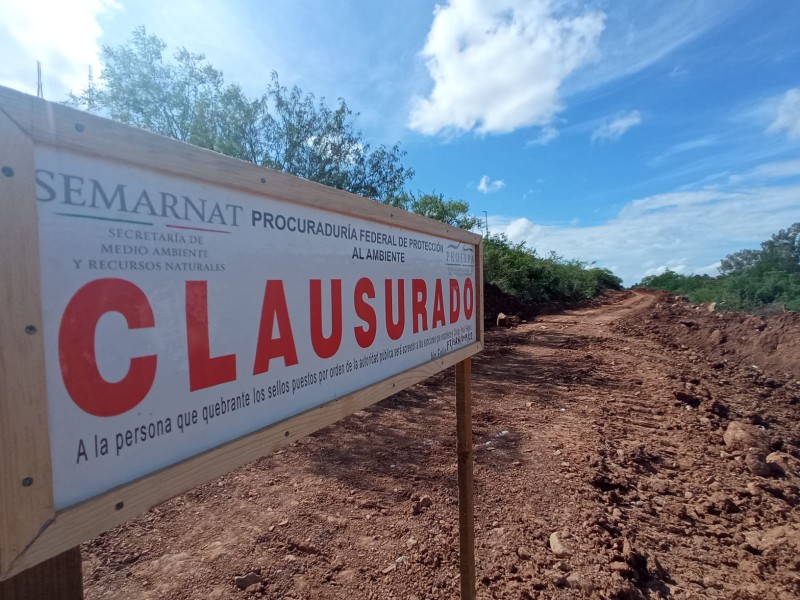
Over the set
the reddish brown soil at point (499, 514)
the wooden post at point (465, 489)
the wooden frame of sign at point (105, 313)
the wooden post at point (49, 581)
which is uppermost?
the wooden frame of sign at point (105, 313)

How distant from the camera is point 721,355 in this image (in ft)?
33.1

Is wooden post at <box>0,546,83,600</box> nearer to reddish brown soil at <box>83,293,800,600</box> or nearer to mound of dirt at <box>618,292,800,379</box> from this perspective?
reddish brown soil at <box>83,293,800,600</box>

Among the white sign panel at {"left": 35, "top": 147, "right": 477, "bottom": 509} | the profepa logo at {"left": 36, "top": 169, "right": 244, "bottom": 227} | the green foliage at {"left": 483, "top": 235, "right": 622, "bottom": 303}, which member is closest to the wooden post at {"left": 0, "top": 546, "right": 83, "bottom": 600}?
the white sign panel at {"left": 35, "top": 147, "right": 477, "bottom": 509}

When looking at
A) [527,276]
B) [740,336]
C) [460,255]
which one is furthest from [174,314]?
[527,276]

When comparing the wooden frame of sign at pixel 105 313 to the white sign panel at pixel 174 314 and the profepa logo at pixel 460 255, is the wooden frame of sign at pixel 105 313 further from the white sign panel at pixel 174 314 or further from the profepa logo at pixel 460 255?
the profepa logo at pixel 460 255

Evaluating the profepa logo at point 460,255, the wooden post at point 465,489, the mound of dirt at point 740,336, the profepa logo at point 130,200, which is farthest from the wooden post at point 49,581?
the mound of dirt at point 740,336

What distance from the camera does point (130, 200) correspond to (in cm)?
85

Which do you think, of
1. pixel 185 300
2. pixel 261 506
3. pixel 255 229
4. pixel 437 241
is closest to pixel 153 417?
pixel 185 300

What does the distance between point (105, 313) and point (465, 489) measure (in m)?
1.78

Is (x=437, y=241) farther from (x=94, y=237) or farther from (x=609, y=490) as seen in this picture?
(x=609, y=490)

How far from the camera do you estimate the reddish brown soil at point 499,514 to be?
2594 mm

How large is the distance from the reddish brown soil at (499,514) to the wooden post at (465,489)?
513 millimetres

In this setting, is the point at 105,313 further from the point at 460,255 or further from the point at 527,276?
the point at 527,276

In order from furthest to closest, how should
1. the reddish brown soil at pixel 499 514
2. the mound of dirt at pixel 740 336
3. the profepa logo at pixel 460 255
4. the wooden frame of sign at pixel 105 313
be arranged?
the mound of dirt at pixel 740 336 < the reddish brown soil at pixel 499 514 < the profepa logo at pixel 460 255 < the wooden frame of sign at pixel 105 313
